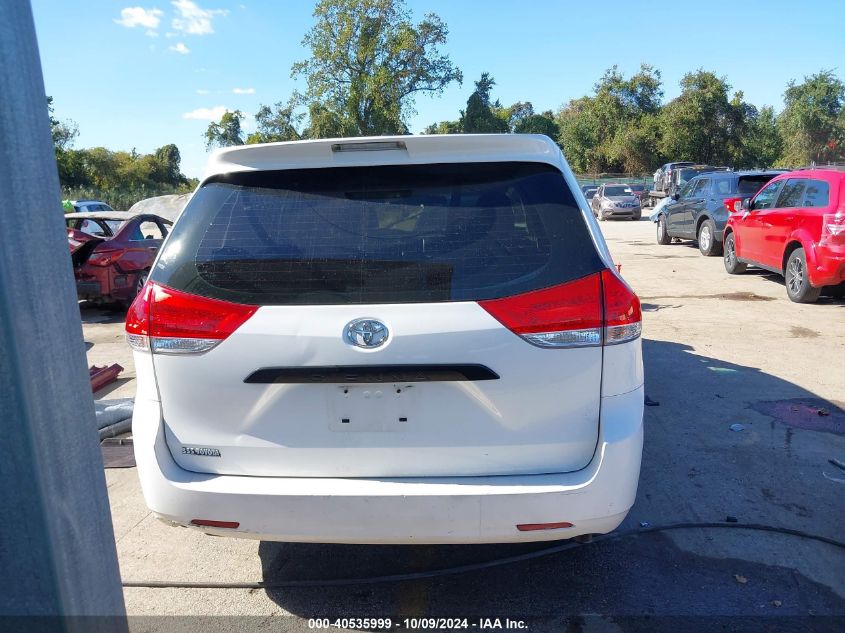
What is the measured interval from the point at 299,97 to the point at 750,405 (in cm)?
5237

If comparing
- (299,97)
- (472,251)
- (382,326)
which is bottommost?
(382,326)

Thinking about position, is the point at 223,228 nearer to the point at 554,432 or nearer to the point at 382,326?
the point at 382,326

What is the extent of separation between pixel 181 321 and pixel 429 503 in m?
1.18

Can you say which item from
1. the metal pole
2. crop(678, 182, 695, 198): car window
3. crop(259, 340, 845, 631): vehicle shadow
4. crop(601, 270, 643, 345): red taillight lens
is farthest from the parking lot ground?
crop(678, 182, 695, 198): car window

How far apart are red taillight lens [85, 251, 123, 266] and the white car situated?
26.9 ft

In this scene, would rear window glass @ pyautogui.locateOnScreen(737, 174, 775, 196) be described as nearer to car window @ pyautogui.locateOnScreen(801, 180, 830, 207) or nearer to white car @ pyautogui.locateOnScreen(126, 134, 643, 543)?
car window @ pyautogui.locateOnScreen(801, 180, 830, 207)

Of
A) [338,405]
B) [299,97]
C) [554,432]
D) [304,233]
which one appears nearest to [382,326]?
[338,405]

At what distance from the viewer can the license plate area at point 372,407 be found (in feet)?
8.02

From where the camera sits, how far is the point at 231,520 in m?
2.49

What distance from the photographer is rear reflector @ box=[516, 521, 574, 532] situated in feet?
7.97

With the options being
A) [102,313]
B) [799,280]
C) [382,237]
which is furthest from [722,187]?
[382,237]

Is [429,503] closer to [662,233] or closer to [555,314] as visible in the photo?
[555,314]

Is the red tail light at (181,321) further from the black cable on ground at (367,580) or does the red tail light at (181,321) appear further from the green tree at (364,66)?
the green tree at (364,66)

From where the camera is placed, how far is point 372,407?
2463mm
